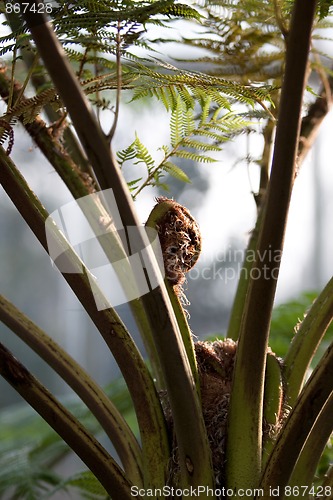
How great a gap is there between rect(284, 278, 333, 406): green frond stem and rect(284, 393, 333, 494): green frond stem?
0.11 m

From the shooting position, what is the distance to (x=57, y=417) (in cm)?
69

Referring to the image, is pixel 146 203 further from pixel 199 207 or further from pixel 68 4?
pixel 199 207

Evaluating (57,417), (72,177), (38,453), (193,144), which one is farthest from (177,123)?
(38,453)

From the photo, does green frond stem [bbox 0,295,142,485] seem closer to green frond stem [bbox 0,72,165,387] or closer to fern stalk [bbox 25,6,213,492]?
fern stalk [bbox 25,6,213,492]

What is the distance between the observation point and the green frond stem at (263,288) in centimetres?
55

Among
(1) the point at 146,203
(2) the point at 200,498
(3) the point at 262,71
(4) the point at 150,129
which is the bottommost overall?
(2) the point at 200,498

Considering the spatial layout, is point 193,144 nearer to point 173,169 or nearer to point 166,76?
point 173,169

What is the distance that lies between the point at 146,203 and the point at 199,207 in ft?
3.84

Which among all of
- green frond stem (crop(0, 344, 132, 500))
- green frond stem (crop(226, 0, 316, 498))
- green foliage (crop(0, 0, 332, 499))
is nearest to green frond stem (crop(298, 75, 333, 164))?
green foliage (crop(0, 0, 332, 499))

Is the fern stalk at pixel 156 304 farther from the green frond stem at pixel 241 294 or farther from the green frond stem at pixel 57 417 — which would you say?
the green frond stem at pixel 241 294

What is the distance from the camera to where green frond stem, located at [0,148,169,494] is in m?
0.72

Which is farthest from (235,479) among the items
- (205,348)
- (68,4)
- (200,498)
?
(68,4)

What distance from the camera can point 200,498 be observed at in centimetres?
71

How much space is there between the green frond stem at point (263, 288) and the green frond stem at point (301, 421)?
6 cm
